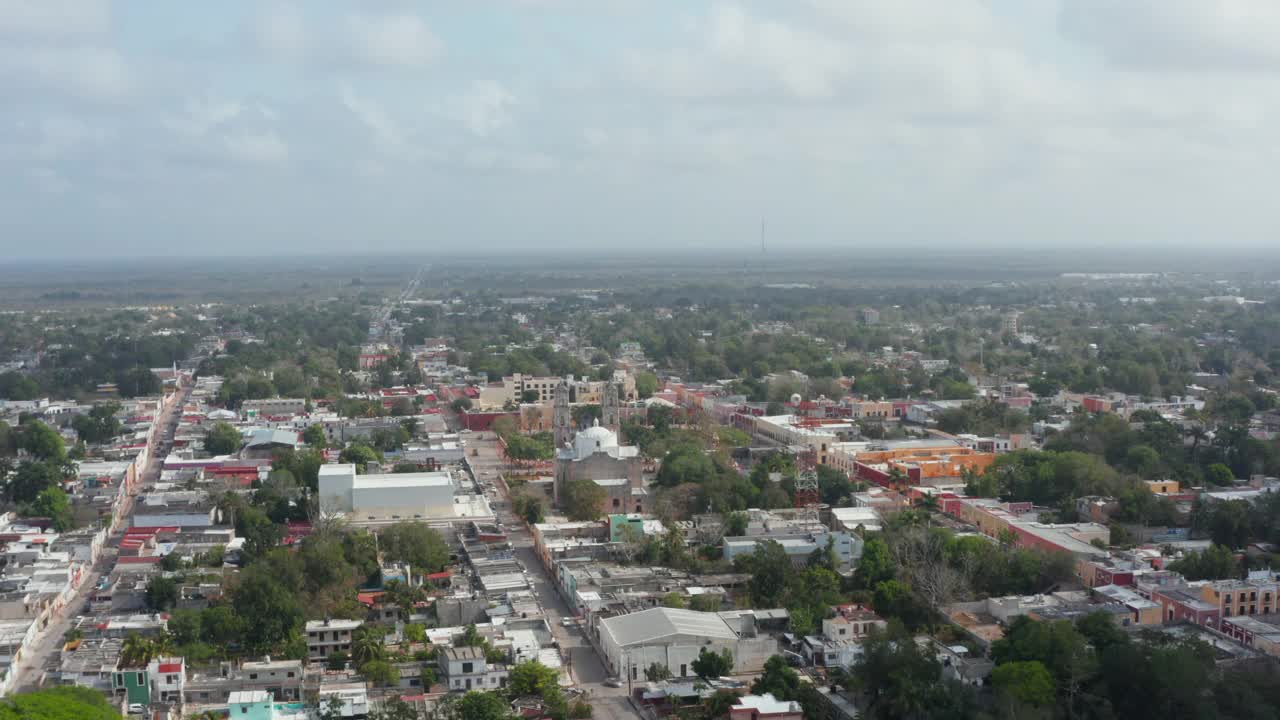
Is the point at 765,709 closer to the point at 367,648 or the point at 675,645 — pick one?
the point at 675,645

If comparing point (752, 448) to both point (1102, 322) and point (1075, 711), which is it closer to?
point (1075, 711)

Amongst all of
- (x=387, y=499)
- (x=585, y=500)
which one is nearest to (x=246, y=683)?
(x=387, y=499)

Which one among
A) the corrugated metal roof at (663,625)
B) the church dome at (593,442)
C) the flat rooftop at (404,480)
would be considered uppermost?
the church dome at (593,442)

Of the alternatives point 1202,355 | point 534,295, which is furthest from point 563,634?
point 534,295

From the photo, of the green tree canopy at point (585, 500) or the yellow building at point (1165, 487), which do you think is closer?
the green tree canopy at point (585, 500)

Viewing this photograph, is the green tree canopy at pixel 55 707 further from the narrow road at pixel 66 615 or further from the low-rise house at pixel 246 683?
the narrow road at pixel 66 615

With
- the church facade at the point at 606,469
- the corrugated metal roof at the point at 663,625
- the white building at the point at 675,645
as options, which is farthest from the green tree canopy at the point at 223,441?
the white building at the point at 675,645
